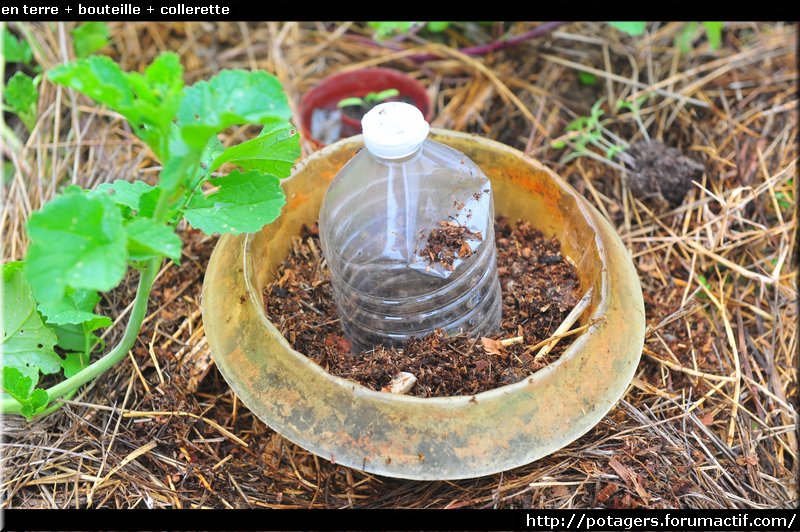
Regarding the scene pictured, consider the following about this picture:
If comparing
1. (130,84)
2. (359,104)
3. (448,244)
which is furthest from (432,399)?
(359,104)

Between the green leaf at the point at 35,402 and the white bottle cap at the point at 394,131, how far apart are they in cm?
107

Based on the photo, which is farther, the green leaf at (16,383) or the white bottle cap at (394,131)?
the green leaf at (16,383)

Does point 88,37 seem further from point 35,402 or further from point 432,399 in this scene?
point 432,399

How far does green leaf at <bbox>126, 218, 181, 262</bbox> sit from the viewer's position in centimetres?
147

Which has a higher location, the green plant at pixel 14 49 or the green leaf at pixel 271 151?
the green leaf at pixel 271 151

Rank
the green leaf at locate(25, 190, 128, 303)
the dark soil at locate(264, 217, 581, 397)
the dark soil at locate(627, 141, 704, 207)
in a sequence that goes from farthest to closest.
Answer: the dark soil at locate(627, 141, 704, 207) < the dark soil at locate(264, 217, 581, 397) < the green leaf at locate(25, 190, 128, 303)

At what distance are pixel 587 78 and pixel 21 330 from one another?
2293 millimetres

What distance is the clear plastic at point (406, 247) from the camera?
1905mm

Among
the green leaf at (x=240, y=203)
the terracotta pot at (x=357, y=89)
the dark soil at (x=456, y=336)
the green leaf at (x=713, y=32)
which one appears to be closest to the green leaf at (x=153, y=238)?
the green leaf at (x=240, y=203)

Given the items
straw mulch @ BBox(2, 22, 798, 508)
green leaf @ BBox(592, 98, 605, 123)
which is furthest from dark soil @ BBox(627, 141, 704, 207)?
green leaf @ BBox(592, 98, 605, 123)

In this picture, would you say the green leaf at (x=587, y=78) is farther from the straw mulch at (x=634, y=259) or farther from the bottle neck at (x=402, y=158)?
the bottle neck at (x=402, y=158)

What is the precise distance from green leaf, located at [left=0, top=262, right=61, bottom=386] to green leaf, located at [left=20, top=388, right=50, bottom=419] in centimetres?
12

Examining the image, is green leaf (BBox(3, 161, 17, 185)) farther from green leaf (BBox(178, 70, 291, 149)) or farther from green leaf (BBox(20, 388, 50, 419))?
green leaf (BBox(178, 70, 291, 149))

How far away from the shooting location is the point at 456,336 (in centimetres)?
188
